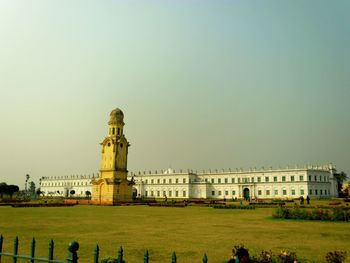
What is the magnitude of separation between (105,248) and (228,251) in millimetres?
Result: 4568

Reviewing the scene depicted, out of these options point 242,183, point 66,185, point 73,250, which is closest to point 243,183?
point 242,183

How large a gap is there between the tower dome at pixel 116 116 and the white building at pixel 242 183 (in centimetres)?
3083

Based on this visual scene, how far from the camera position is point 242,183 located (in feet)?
309

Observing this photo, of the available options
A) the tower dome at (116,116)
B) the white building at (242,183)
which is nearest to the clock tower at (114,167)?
the tower dome at (116,116)

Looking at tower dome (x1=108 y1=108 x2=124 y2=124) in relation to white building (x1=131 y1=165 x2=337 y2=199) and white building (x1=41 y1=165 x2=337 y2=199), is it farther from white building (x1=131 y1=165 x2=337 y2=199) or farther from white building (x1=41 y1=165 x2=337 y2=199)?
white building (x1=131 y1=165 x2=337 y2=199)

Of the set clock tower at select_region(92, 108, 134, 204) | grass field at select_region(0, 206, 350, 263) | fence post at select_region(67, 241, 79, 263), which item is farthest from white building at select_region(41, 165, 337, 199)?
fence post at select_region(67, 241, 79, 263)

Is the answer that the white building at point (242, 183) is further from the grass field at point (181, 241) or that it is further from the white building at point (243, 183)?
the grass field at point (181, 241)

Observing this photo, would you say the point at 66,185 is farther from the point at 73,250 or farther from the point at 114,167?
the point at 73,250

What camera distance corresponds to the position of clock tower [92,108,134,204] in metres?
59.3

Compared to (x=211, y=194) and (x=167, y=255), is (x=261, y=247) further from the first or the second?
(x=211, y=194)

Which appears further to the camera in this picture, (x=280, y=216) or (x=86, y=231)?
(x=280, y=216)

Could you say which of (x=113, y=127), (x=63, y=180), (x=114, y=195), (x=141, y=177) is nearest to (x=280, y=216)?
(x=114, y=195)

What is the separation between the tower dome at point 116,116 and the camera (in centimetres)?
6378

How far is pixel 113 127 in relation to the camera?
63.5 meters
